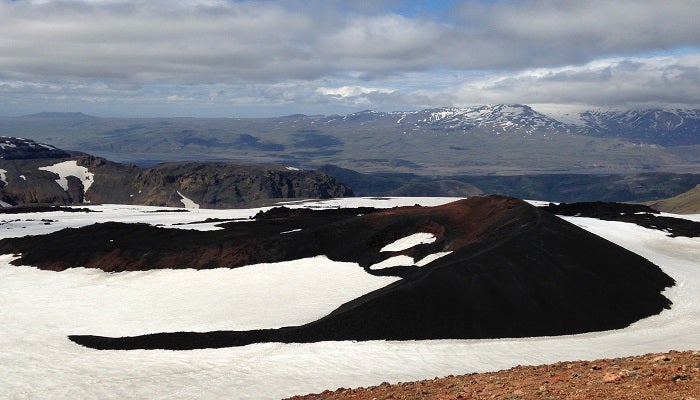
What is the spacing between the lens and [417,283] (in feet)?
133

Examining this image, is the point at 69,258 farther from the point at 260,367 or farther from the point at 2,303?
the point at 260,367

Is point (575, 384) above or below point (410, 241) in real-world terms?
above

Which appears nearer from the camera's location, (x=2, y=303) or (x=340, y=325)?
(x=340, y=325)

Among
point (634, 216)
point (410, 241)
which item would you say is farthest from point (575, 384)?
point (634, 216)

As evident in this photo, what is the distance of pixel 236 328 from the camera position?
41.8m

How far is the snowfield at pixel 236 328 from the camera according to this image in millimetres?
29062

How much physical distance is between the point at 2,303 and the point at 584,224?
195 feet

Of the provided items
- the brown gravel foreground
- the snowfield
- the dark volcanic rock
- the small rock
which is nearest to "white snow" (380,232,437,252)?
the dark volcanic rock

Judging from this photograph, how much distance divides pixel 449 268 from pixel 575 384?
24759 millimetres

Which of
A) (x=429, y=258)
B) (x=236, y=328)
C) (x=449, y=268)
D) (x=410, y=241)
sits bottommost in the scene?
(x=236, y=328)

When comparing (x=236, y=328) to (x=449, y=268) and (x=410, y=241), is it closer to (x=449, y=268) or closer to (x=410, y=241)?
(x=449, y=268)

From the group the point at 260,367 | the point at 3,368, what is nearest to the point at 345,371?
the point at 260,367

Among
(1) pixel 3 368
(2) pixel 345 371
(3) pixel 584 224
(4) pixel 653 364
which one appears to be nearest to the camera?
(4) pixel 653 364

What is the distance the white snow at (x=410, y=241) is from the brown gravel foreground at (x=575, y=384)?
117ft
